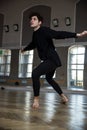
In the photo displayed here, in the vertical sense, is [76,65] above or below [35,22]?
below

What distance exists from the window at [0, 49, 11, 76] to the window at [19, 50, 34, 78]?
799 mm

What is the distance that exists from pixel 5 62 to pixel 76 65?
4.28 meters

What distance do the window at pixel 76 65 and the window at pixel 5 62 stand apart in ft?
12.1

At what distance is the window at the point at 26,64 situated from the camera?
51.1 ft

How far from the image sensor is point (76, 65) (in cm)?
1408

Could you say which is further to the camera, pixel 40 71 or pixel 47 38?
pixel 47 38

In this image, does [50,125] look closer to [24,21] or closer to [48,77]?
[48,77]

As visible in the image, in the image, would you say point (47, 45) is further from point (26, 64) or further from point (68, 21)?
point (26, 64)

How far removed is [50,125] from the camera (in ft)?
6.44

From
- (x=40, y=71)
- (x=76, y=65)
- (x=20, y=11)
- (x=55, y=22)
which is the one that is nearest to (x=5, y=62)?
(x=20, y=11)

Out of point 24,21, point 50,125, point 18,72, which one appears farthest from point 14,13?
point 50,125

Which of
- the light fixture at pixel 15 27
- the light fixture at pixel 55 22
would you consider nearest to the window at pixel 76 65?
the light fixture at pixel 55 22

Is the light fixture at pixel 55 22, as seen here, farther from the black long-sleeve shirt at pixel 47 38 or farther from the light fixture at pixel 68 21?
the black long-sleeve shirt at pixel 47 38

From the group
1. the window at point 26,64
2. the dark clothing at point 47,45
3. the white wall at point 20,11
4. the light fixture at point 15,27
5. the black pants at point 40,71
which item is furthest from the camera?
the light fixture at point 15,27
